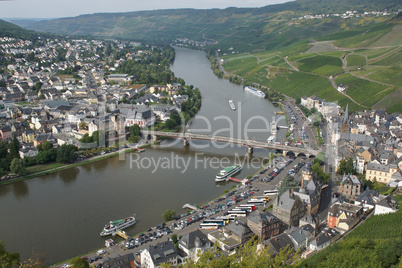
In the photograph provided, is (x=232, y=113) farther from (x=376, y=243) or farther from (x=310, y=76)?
(x=376, y=243)

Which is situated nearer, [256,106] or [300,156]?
[300,156]

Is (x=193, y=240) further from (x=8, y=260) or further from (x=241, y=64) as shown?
(x=241, y=64)

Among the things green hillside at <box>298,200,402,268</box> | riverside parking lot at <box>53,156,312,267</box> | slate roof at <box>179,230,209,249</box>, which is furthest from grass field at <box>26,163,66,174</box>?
green hillside at <box>298,200,402,268</box>

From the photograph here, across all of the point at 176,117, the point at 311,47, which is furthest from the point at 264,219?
the point at 311,47

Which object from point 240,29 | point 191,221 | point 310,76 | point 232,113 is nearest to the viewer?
point 191,221

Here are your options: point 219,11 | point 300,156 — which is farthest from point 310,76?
point 219,11

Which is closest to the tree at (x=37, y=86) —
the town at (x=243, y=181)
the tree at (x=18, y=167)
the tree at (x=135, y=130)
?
the town at (x=243, y=181)
